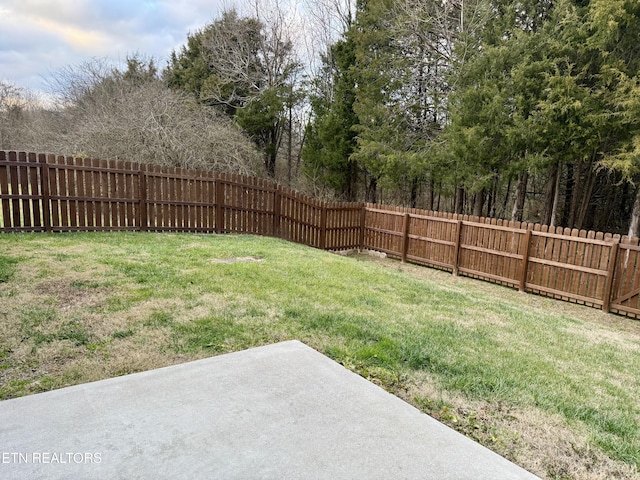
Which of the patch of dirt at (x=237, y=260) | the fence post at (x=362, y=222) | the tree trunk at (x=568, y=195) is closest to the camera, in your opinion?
the patch of dirt at (x=237, y=260)

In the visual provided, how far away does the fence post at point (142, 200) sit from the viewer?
326 inches

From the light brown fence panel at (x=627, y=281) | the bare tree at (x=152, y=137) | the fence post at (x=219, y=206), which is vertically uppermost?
the bare tree at (x=152, y=137)

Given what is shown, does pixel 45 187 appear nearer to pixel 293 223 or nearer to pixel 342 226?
pixel 293 223

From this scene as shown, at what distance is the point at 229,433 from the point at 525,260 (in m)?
8.02

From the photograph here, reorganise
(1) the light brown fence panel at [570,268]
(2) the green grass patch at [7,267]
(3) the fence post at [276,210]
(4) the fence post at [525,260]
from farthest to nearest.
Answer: (3) the fence post at [276,210]
(4) the fence post at [525,260]
(1) the light brown fence panel at [570,268]
(2) the green grass patch at [7,267]

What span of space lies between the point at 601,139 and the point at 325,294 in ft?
29.5

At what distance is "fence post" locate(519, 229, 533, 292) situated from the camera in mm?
8266

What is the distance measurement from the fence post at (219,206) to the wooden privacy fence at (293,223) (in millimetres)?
23

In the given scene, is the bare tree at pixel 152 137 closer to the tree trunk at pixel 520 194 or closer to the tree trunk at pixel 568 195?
the tree trunk at pixel 520 194

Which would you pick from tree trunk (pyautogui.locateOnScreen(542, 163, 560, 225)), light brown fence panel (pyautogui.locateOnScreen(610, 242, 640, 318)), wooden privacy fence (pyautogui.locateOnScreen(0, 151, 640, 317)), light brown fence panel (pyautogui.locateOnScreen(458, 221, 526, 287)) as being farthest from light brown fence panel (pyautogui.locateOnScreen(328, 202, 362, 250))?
light brown fence panel (pyautogui.locateOnScreen(610, 242, 640, 318))

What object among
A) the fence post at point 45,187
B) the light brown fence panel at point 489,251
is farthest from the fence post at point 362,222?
the fence post at point 45,187

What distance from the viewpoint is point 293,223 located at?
10.6 meters

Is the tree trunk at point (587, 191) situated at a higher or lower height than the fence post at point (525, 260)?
higher

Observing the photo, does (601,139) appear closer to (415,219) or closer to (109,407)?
(415,219)
